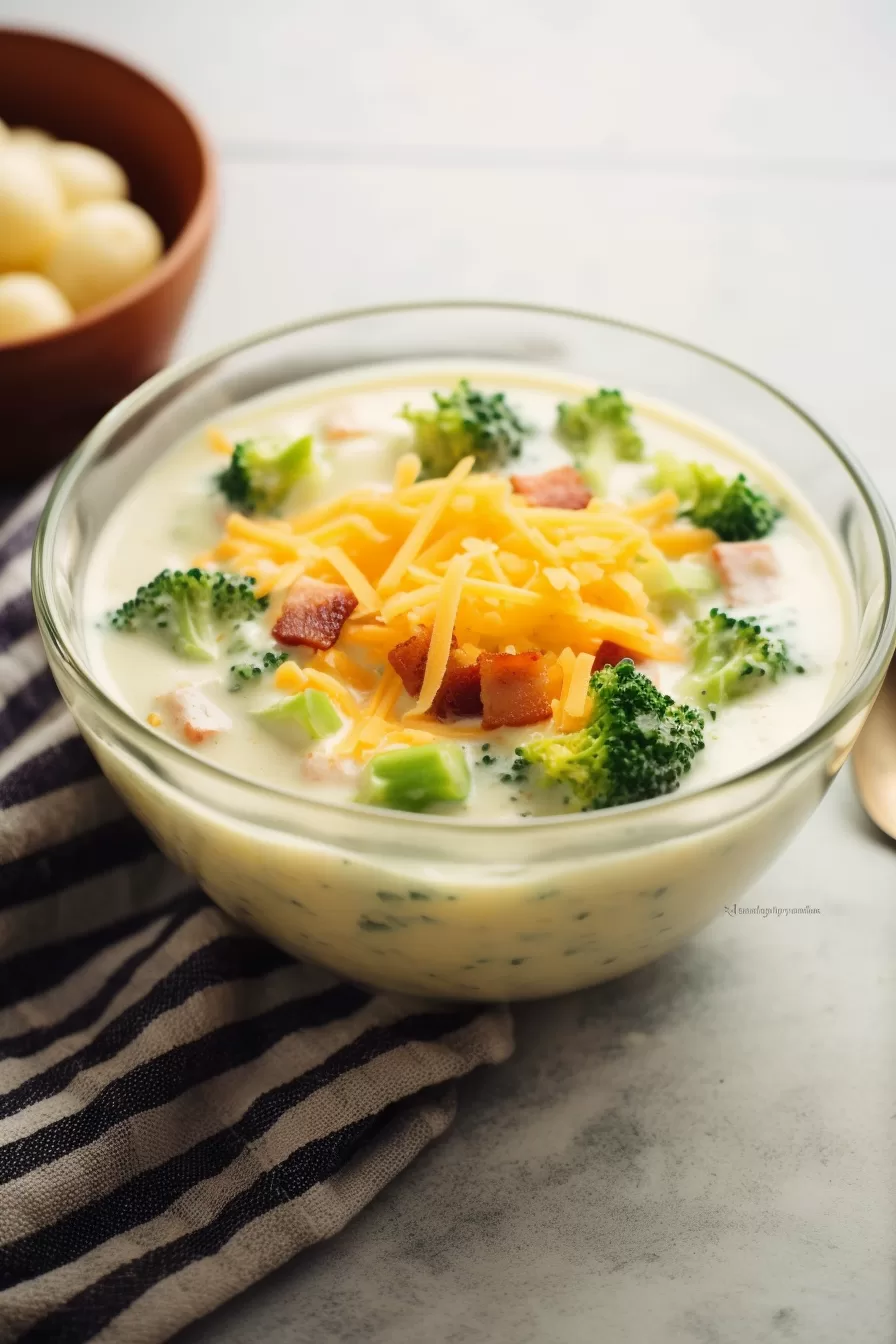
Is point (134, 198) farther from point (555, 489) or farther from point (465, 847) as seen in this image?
point (465, 847)

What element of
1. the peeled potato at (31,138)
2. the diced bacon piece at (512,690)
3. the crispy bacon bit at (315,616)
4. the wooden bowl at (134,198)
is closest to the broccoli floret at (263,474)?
the crispy bacon bit at (315,616)

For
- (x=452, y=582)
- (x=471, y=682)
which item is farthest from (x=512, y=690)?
(x=452, y=582)

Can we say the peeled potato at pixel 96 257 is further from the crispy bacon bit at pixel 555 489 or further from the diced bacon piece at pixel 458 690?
the diced bacon piece at pixel 458 690

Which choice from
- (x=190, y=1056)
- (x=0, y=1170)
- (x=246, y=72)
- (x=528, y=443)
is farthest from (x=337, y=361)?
(x=246, y=72)

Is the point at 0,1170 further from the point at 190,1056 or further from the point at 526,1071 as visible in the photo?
the point at 526,1071

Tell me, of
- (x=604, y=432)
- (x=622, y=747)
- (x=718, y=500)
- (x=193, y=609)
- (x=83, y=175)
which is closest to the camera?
(x=622, y=747)

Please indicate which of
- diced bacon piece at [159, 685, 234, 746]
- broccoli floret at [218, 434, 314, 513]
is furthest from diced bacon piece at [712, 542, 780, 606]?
diced bacon piece at [159, 685, 234, 746]
